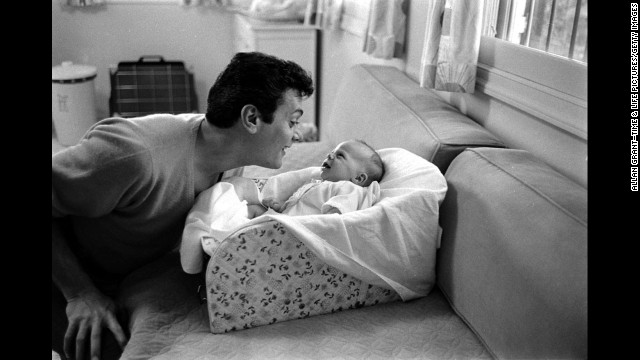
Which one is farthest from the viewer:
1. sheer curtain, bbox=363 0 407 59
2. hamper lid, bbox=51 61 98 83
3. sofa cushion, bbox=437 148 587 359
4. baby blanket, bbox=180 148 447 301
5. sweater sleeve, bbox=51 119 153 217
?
hamper lid, bbox=51 61 98 83

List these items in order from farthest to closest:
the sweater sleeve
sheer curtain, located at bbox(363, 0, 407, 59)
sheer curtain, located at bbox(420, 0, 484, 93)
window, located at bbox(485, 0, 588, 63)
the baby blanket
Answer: sheer curtain, located at bbox(363, 0, 407, 59) < sheer curtain, located at bbox(420, 0, 484, 93) < window, located at bbox(485, 0, 588, 63) < the baby blanket < the sweater sleeve

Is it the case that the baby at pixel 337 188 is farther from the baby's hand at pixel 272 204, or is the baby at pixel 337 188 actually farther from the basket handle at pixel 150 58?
the basket handle at pixel 150 58

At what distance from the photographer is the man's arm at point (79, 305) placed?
4.01 ft

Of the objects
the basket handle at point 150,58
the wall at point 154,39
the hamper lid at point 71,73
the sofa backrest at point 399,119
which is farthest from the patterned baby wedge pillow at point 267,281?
the basket handle at point 150,58

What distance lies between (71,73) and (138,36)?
2.12 feet

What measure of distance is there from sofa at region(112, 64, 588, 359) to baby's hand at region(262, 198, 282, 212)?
0.94ft

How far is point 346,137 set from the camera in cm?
238

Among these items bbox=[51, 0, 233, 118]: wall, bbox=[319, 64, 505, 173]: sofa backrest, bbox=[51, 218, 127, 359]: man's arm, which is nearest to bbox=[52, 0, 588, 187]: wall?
bbox=[51, 0, 233, 118]: wall

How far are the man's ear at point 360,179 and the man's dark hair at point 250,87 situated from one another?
35 centimetres

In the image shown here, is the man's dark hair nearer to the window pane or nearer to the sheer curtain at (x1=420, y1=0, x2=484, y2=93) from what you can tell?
the sheer curtain at (x1=420, y1=0, x2=484, y2=93)

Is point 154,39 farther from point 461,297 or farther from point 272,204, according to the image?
point 461,297

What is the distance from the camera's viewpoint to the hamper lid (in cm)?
376

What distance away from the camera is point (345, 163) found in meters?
1.73
